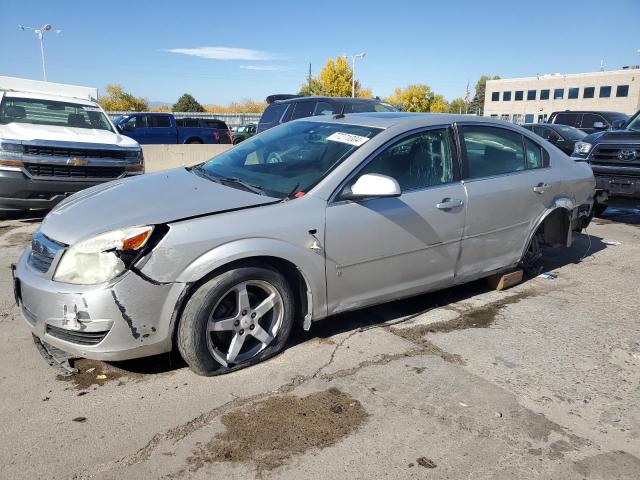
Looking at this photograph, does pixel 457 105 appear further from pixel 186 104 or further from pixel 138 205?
pixel 138 205

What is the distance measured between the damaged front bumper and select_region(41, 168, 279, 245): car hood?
320 millimetres

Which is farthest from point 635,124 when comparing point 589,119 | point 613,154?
point 589,119

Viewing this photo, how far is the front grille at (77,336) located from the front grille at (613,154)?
306 inches

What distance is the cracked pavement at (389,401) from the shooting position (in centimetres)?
247

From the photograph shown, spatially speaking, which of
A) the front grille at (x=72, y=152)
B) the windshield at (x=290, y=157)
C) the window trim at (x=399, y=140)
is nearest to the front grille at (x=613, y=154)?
the window trim at (x=399, y=140)

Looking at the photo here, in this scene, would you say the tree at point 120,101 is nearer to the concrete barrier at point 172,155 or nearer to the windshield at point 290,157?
the concrete barrier at point 172,155

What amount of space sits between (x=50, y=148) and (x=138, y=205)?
14.7 feet

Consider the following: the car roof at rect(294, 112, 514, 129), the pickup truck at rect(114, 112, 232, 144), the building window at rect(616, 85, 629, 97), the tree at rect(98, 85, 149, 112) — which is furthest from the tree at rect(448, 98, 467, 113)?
the car roof at rect(294, 112, 514, 129)

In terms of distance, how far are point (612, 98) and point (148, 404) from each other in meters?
71.5

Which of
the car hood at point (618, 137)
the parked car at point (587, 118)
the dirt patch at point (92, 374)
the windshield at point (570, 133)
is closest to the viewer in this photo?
the dirt patch at point (92, 374)

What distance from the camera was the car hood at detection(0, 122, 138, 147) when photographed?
22.4 feet

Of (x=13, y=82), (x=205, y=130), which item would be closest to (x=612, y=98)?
(x=205, y=130)

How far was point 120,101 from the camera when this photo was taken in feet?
219

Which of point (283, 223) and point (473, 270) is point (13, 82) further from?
point (473, 270)
